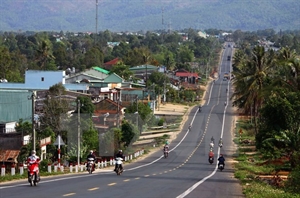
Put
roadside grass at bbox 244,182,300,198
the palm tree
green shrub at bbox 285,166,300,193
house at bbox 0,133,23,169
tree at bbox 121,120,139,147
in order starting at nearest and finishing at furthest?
roadside grass at bbox 244,182,300,198
green shrub at bbox 285,166,300,193
house at bbox 0,133,23,169
tree at bbox 121,120,139,147
the palm tree

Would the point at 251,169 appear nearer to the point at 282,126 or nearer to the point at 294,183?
the point at 282,126

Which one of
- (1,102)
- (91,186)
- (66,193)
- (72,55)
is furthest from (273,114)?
(72,55)

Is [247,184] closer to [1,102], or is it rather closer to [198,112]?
[1,102]

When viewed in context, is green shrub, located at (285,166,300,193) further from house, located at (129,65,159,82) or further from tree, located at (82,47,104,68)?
tree, located at (82,47,104,68)

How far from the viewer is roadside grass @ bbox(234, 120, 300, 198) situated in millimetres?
23500

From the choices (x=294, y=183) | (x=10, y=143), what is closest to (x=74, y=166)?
(x=10, y=143)

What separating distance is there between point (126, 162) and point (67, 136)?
16.8 feet

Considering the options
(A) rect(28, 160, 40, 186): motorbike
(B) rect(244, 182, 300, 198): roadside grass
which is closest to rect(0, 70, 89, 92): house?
(B) rect(244, 182, 300, 198): roadside grass

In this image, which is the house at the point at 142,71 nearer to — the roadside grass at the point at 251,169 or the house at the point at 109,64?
the house at the point at 109,64

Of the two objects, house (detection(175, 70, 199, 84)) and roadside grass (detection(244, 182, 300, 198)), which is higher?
house (detection(175, 70, 199, 84))

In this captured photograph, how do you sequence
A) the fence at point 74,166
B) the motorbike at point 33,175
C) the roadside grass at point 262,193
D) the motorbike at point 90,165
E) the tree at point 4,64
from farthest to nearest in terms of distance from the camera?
the tree at point 4,64 < the motorbike at point 90,165 < the fence at point 74,166 < the motorbike at point 33,175 < the roadside grass at point 262,193

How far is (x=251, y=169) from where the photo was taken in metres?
38.6

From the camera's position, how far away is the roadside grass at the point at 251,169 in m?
23.5

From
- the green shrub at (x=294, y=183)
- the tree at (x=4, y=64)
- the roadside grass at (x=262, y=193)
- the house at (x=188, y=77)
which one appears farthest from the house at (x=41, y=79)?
the roadside grass at (x=262, y=193)
